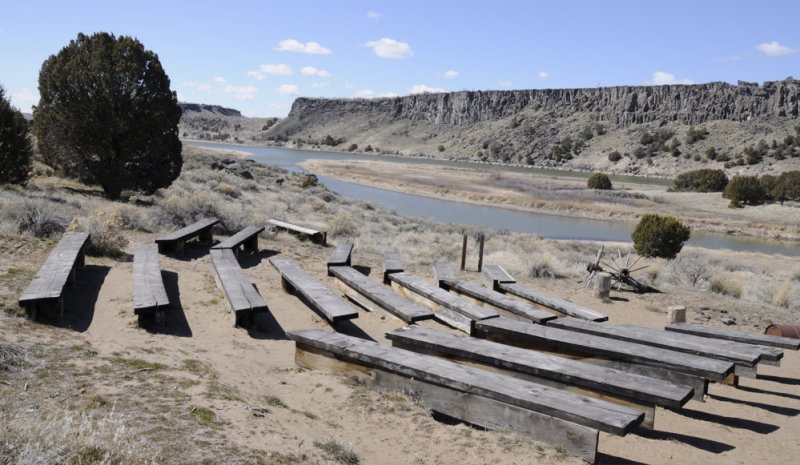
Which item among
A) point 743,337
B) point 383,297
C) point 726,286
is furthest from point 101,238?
point 726,286

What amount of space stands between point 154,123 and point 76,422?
14.6m

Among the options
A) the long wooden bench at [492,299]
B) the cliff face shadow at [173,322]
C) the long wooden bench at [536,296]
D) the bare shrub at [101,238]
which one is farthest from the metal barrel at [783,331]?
the bare shrub at [101,238]

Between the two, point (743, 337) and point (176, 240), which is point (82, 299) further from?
point (743, 337)

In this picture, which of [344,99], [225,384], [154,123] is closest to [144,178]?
[154,123]

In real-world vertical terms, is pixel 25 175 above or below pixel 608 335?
above

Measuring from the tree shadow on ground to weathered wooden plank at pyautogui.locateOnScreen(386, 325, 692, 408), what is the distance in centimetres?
333

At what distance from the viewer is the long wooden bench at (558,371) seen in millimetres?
4129

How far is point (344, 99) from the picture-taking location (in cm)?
16162

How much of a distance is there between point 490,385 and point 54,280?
4980 millimetres

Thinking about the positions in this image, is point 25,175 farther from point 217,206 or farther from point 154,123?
point 217,206

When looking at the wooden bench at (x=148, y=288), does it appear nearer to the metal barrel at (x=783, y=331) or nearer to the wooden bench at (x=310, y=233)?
the wooden bench at (x=310, y=233)

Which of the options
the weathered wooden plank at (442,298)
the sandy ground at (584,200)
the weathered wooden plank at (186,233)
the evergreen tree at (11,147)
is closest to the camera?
the weathered wooden plank at (442,298)

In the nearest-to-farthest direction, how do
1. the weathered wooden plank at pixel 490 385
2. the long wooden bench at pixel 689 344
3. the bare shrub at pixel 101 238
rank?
the weathered wooden plank at pixel 490 385 < the long wooden bench at pixel 689 344 < the bare shrub at pixel 101 238

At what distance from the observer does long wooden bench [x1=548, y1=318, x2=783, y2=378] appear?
5277 millimetres
